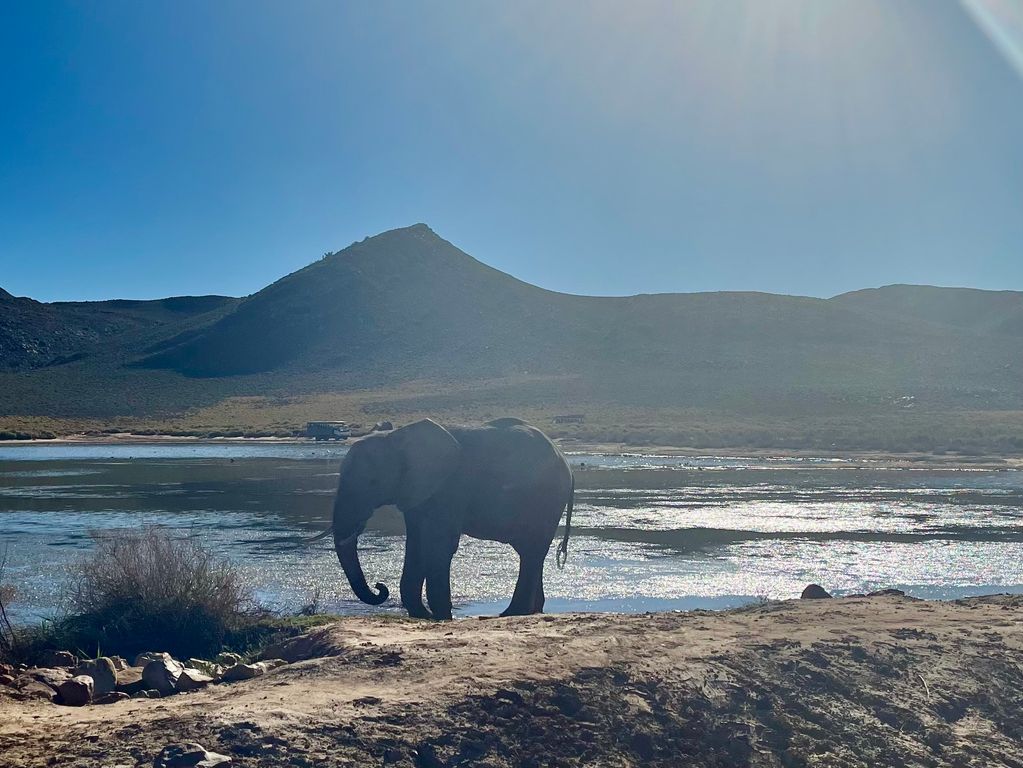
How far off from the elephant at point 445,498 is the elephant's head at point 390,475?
12 mm

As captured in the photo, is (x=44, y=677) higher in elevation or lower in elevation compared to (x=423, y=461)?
Result: lower

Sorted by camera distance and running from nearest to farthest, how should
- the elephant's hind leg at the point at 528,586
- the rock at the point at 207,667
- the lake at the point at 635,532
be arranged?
1. the rock at the point at 207,667
2. the elephant's hind leg at the point at 528,586
3. the lake at the point at 635,532

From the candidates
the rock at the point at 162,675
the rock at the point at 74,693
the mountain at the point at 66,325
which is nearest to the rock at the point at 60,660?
the rock at the point at 162,675

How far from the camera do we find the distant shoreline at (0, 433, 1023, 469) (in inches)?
1531

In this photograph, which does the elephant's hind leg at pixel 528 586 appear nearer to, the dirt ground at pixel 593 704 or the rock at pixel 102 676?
the dirt ground at pixel 593 704

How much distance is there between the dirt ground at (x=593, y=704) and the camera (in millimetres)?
6062

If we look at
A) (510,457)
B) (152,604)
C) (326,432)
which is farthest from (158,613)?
(326,432)

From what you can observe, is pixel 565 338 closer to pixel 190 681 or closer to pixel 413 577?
pixel 413 577

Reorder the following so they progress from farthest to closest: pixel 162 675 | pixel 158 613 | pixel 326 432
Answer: pixel 326 432, pixel 158 613, pixel 162 675

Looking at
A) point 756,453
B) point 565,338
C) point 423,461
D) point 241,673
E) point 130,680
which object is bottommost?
point 130,680

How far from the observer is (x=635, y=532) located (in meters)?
20.8

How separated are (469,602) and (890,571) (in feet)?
21.9

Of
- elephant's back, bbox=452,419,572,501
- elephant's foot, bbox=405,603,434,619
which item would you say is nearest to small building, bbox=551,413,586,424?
elephant's back, bbox=452,419,572,501

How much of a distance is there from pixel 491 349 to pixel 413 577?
9556cm
